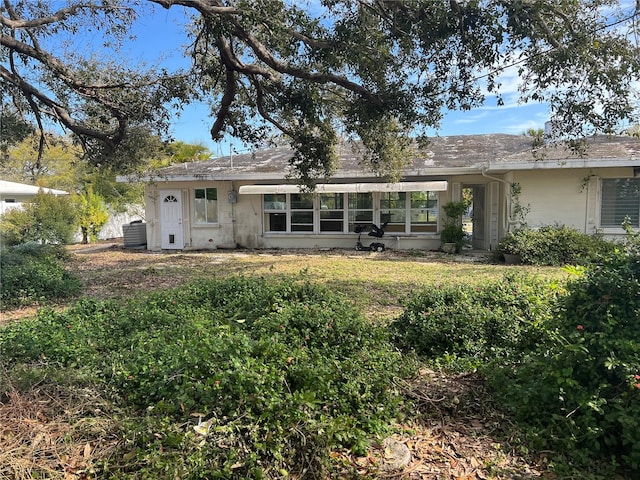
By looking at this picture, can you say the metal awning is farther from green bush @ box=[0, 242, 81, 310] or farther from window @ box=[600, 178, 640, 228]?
green bush @ box=[0, 242, 81, 310]

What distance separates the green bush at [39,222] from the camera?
53.8 feet

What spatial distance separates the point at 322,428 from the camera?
2734 mm

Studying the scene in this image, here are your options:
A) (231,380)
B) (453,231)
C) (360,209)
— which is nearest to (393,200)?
(360,209)

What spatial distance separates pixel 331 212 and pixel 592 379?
1310cm

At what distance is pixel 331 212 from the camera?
15789mm

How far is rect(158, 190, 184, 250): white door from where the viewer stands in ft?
53.2

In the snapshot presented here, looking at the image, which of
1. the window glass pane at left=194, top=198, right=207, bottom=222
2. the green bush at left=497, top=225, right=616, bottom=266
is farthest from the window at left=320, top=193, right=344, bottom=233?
the green bush at left=497, top=225, right=616, bottom=266

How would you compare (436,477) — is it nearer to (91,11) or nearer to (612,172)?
Result: (91,11)

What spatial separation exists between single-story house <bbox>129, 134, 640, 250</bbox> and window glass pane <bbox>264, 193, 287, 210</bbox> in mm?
37

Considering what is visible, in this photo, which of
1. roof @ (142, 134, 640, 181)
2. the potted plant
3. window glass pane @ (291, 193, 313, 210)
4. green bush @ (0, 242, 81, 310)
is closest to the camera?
green bush @ (0, 242, 81, 310)

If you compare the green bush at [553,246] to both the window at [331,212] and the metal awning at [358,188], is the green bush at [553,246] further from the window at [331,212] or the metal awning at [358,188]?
the window at [331,212]

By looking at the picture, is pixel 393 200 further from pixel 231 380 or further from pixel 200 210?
pixel 231 380

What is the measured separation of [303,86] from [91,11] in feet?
12.6

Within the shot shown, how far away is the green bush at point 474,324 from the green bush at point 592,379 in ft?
2.69
